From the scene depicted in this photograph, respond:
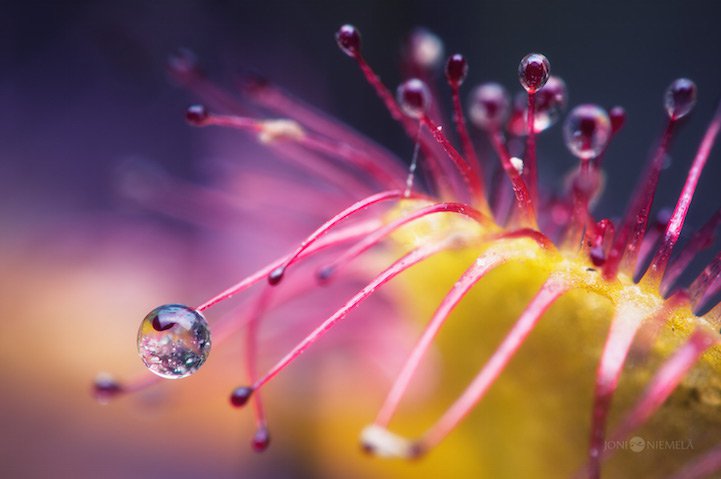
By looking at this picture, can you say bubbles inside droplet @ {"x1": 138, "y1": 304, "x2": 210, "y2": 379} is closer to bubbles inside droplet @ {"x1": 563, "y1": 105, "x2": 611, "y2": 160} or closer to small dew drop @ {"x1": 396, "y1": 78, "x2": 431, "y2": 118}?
small dew drop @ {"x1": 396, "y1": 78, "x2": 431, "y2": 118}

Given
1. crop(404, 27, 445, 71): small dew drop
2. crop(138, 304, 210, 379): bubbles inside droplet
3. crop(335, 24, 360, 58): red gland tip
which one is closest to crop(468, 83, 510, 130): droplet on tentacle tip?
crop(335, 24, 360, 58): red gland tip

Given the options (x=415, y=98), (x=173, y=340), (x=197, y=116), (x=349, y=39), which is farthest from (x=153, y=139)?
(x=173, y=340)

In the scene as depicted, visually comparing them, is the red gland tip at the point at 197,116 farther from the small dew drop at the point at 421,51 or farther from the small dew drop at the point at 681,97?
the small dew drop at the point at 681,97

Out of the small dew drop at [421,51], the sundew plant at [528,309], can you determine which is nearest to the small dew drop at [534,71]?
the sundew plant at [528,309]

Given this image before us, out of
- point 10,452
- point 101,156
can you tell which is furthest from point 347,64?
point 10,452

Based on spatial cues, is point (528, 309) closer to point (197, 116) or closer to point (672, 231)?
point (672, 231)

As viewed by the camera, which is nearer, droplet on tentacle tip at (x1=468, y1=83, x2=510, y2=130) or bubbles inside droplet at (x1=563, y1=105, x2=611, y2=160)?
bubbles inside droplet at (x1=563, y1=105, x2=611, y2=160)

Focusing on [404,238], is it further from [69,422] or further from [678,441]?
[69,422]
